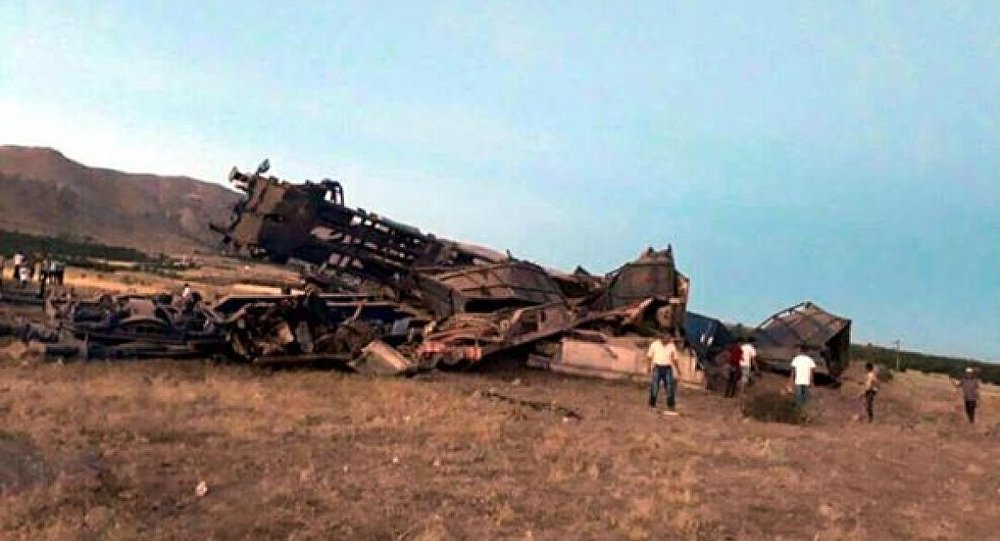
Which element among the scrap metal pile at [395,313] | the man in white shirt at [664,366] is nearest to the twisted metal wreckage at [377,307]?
the scrap metal pile at [395,313]

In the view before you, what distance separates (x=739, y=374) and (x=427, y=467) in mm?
11905

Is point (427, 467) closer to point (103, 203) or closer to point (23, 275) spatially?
point (23, 275)

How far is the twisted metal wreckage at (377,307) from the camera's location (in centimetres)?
1936

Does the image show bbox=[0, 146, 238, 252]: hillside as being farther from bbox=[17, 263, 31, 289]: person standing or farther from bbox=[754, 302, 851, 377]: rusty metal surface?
bbox=[754, 302, 851, 377]: rusty metal surface

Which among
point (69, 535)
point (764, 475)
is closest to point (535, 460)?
point (764, 475)

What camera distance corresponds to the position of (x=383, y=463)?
10.7 m

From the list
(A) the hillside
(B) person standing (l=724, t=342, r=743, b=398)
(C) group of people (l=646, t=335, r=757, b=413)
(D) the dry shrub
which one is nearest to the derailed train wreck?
(C) group of people (l=646, t=335, r=757, b=413)

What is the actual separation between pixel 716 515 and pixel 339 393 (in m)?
8.58

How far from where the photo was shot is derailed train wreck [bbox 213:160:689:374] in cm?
2283

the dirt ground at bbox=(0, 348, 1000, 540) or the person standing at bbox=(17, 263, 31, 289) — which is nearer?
the dirt ground at bbox=(0, 348, 1000, 540)

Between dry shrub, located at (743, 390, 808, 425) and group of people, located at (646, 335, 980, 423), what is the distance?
37 cm

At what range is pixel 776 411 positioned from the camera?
17.2m

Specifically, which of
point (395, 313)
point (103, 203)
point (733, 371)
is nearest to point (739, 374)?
point (733, 371)

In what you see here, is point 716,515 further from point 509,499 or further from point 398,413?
point 398,413
